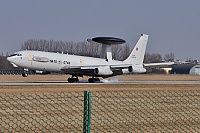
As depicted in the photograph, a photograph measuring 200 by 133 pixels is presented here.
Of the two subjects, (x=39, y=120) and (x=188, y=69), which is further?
(x=188, y=69)

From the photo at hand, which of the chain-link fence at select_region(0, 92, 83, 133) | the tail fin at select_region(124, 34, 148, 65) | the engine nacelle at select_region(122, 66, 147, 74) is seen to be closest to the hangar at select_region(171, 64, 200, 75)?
the tail fin at select_region(124, 34, 148, 65)

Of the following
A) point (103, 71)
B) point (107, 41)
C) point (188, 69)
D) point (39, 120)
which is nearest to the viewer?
point (39, 120)

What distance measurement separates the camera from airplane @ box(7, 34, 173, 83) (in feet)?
169

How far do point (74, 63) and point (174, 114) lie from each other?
3742 cm

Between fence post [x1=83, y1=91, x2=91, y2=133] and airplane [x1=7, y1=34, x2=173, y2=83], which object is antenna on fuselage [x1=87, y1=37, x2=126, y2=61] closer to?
airplane [x1=7, y1=34, x2=173, y2=83]

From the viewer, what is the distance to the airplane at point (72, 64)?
5162cm

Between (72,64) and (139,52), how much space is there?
44.1 feet

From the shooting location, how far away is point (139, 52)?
2584 inches

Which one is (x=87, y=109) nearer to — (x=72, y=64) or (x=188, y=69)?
(x=72, y=64)

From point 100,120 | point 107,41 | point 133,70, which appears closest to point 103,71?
point 133,70

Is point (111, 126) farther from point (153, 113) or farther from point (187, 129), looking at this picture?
point (153, 113)

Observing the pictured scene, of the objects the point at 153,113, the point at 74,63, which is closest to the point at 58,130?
the point at 153,113

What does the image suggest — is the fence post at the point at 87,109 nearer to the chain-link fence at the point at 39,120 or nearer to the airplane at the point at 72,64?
the chain-link fence at the point at 39,120

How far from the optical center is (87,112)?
9773mm
